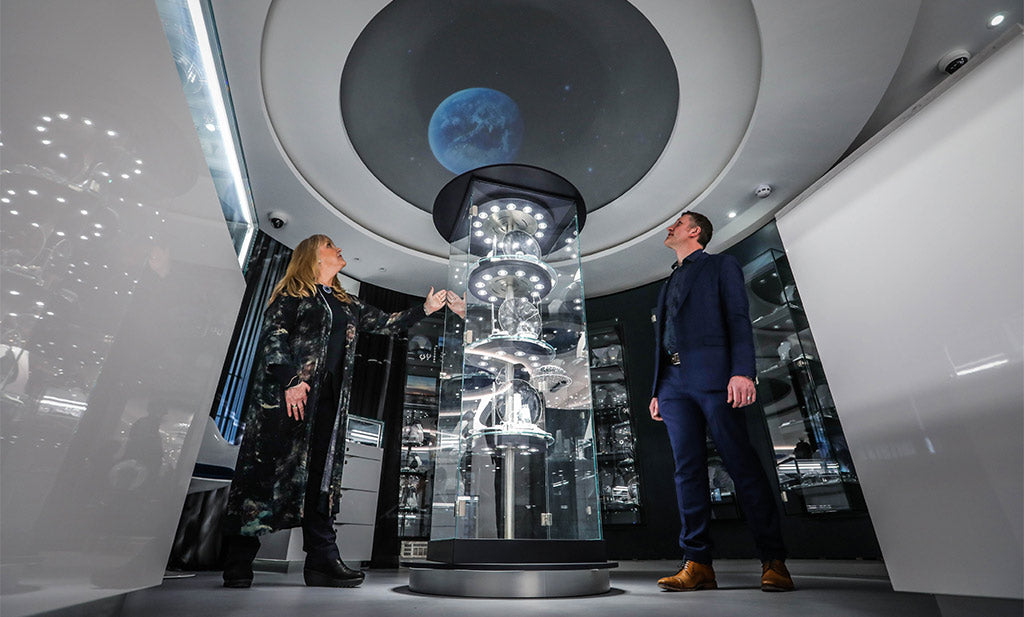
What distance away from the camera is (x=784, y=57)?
2506 mm

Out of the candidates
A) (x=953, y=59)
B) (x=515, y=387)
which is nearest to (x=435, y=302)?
(x=515, y=387)

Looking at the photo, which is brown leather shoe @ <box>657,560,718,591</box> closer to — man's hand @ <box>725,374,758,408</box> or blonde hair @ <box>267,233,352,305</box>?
man's hand @ <box>725,374,758,408</box>

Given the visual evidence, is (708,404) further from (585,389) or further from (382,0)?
(382,0)

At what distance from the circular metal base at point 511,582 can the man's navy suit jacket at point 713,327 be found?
943 mm

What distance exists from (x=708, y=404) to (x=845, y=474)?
1575mm

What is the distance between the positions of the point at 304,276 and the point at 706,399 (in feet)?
6.72

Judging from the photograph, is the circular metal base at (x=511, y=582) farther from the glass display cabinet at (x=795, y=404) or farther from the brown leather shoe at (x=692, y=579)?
the glass display cabinet at (x=795, y=404)

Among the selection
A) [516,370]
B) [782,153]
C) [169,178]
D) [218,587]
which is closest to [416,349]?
[516,370]

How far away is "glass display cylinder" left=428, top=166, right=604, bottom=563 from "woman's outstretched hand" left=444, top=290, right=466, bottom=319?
31mm

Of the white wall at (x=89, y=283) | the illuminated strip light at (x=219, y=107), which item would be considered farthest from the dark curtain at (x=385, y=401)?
the white wall at (x=89, y=283)

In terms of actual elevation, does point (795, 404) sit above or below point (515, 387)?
above

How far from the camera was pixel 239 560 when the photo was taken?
1.90 meters

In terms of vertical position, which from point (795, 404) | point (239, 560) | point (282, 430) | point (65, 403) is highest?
point (795, 404)

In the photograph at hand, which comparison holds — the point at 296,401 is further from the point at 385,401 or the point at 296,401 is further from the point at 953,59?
the point at 953,59
